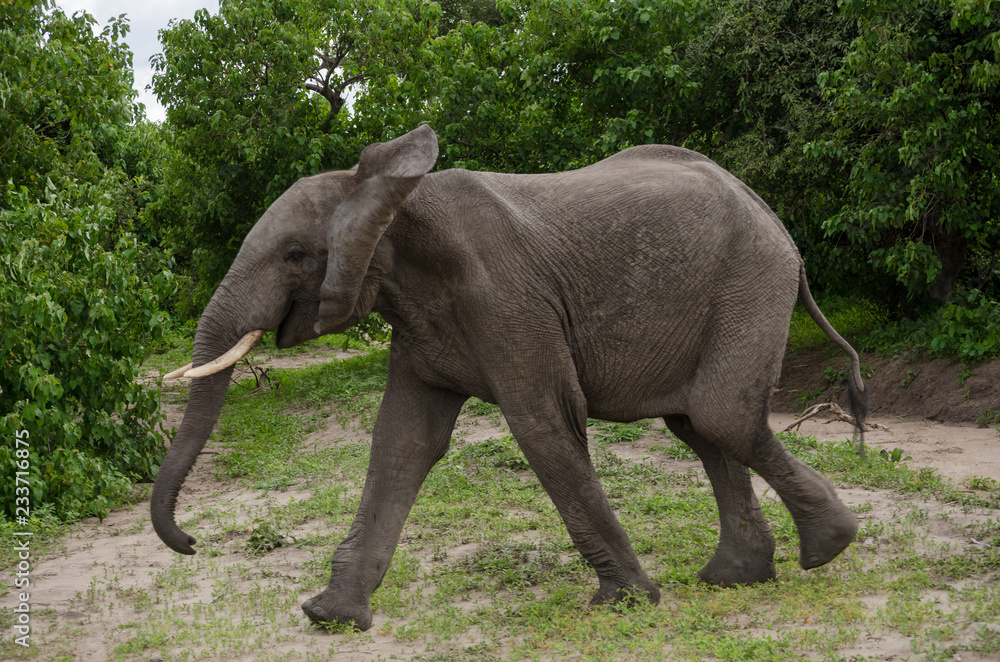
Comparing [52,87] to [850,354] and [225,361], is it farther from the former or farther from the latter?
[850,354]

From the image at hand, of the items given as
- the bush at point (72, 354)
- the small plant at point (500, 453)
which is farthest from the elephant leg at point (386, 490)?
the bush at point (72, 354)

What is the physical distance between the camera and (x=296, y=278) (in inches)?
183

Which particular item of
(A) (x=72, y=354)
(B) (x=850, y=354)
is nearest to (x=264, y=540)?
(A) (x=72, y=354)

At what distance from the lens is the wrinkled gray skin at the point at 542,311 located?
4578 millimetres

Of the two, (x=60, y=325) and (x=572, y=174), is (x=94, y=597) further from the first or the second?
(x=572, y=174)

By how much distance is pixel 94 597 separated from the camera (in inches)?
219

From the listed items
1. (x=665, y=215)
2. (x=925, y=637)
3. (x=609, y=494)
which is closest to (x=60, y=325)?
(x=609, y=494)

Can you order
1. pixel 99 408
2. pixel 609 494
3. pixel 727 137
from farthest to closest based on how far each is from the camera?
pixel 727 137 → pixel 99 408 → pixel 609 494

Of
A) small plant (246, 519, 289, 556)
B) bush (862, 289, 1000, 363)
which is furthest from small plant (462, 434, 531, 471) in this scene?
bush (862, 289, 1000, 363)

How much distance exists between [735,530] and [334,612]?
207 centimetres

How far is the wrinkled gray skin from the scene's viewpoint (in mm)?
4578

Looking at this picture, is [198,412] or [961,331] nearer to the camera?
[198,412]

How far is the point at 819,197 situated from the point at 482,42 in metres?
4.65

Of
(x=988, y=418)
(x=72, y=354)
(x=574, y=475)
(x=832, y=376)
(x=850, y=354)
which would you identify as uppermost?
(x=72, y=354)
